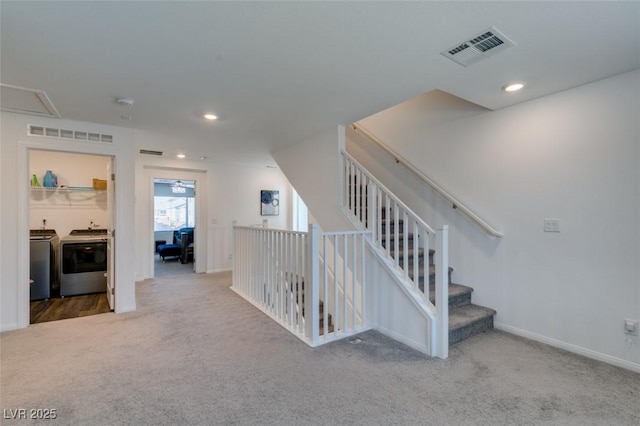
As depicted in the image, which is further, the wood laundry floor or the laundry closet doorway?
the laundry closet doorway

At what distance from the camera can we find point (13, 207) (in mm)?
3125

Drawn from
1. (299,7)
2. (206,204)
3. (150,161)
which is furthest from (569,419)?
(150,161)

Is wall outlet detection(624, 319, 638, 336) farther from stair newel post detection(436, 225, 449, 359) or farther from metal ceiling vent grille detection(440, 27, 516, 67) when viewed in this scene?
metal ceiling vent grille detection(440, 27, 516, 67)

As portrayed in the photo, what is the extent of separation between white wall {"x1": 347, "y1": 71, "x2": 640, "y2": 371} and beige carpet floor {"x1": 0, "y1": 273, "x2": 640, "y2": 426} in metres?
0.30

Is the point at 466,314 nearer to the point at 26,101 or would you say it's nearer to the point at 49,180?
the point at 26,101

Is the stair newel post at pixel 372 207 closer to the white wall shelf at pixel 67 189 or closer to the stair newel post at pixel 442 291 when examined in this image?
the stair newel post at pixel 442 291

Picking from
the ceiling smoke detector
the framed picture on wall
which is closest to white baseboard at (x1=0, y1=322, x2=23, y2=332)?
the ceiling smoke detector

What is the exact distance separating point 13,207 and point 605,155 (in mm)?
5682

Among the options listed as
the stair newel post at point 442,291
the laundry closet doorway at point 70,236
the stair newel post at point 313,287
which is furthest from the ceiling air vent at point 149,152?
the stair newel post at point 442,291

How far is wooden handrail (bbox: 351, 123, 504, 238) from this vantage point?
3.07 m

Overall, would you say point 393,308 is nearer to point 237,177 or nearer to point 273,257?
point 273,257

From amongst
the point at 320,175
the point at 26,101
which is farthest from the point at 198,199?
the point at 26,101

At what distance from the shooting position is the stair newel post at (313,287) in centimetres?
278

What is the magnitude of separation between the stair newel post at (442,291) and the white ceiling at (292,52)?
1324mm
